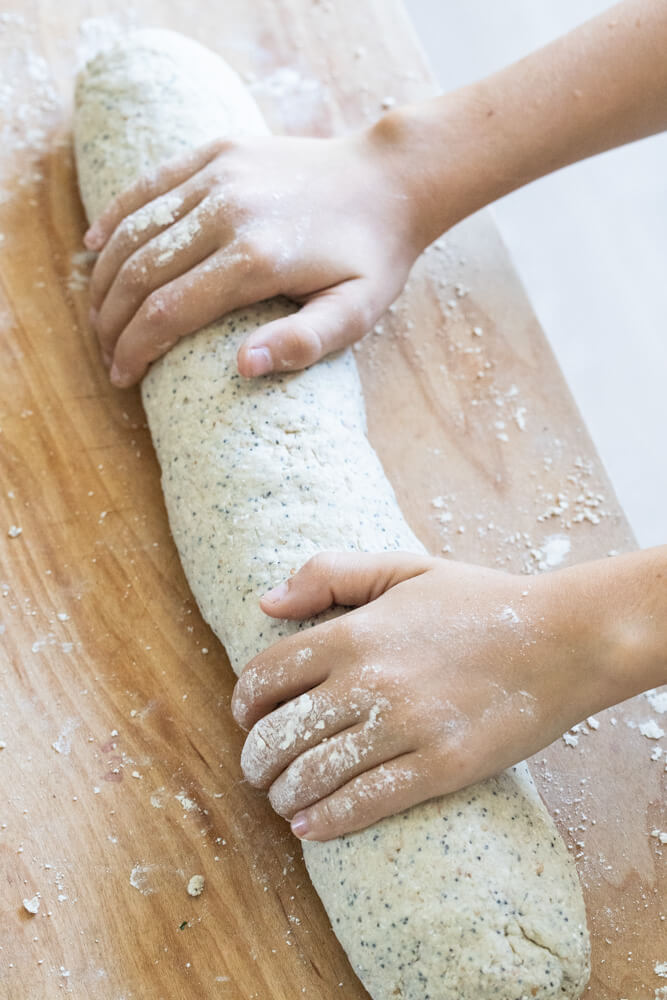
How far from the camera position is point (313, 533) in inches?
49.4

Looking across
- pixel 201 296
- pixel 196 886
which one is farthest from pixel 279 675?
pixel 201 296

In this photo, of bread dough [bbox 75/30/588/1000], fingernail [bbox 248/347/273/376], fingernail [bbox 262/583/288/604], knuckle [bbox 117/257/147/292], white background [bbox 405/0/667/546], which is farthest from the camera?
white background [bbox 405/0/667/546]

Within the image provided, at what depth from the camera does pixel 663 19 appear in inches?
59.9

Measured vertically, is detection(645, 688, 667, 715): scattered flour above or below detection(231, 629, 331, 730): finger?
below

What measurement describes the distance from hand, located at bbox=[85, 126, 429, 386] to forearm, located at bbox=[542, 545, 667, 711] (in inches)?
18.8

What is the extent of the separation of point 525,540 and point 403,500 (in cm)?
19

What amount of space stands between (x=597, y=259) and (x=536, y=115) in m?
0.94

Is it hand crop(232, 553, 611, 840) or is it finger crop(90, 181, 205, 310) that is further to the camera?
finger crop(90, 181, 205, 310)

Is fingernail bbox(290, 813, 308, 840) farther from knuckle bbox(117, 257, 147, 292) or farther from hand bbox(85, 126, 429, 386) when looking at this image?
knuckle bbox(117, 257, 147, 292)

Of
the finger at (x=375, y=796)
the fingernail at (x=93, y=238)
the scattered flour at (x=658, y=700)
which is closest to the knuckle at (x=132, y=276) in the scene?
the fingernail at (x=93, y=238)

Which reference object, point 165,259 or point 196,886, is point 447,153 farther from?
point 196,886

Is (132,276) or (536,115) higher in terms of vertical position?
(132,276)

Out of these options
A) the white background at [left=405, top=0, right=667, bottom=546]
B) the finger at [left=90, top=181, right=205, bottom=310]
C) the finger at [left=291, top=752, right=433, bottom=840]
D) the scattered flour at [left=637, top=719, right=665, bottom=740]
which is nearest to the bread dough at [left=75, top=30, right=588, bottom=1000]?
the finger at [left=291, top=752, right=433, bottom=840]

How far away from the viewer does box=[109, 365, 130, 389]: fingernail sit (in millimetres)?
1490
